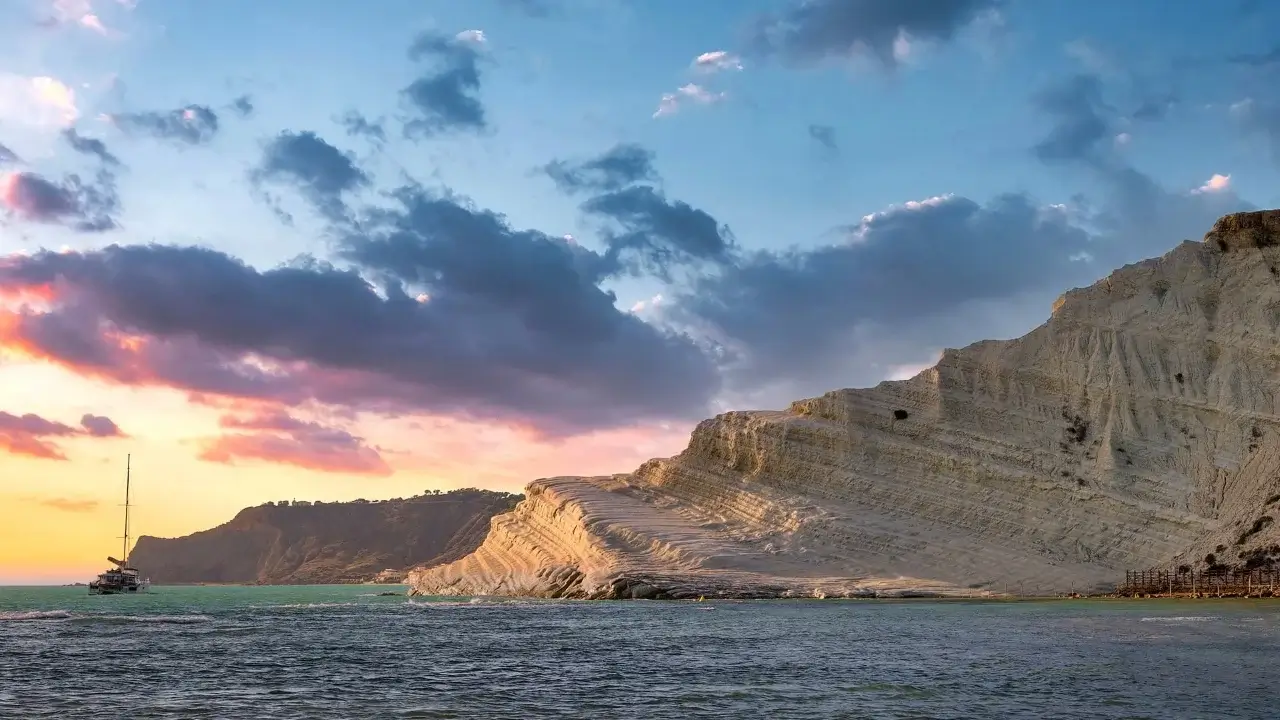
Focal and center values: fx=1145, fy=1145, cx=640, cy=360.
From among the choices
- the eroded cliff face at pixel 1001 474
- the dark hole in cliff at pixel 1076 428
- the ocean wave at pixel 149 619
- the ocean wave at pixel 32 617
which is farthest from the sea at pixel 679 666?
the dark hole in cliff at pixel 1076 428

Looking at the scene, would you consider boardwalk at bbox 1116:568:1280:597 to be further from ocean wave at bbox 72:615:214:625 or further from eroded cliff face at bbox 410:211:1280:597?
ocean wave at bbox 72:615:214:625

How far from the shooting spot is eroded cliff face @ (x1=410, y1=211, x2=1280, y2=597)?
2766 inches

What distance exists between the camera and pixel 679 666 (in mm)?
31000

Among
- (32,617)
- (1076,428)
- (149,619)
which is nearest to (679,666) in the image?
(149,619)

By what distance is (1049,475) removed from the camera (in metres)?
74.9

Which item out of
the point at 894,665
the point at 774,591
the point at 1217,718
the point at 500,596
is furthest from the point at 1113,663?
the point at 500,596

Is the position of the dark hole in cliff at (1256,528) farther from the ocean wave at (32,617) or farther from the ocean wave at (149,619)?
the ocean wave at (32,617)

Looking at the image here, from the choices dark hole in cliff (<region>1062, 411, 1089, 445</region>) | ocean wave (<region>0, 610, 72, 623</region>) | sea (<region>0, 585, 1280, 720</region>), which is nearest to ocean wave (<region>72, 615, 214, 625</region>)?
ocean wave (<region>0, 610, 72, 623</region>)

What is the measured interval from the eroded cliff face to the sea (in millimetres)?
16860

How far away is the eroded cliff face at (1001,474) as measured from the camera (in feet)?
230

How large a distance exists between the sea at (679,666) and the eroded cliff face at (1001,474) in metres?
16.9

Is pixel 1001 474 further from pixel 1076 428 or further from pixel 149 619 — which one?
pixel 149 619

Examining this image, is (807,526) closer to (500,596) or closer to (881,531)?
(881,531)

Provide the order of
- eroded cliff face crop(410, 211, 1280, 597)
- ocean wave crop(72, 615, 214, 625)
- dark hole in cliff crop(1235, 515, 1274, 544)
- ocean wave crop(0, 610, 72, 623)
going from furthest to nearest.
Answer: eroded cliff face crop(410, 211, 1280, 597)
dark hole in cliff crop(1235, 515, 1274, 544)
ocean wave crop(0, 610, 72, 623)
ocean wave crop(72, 615, 214, 625)
